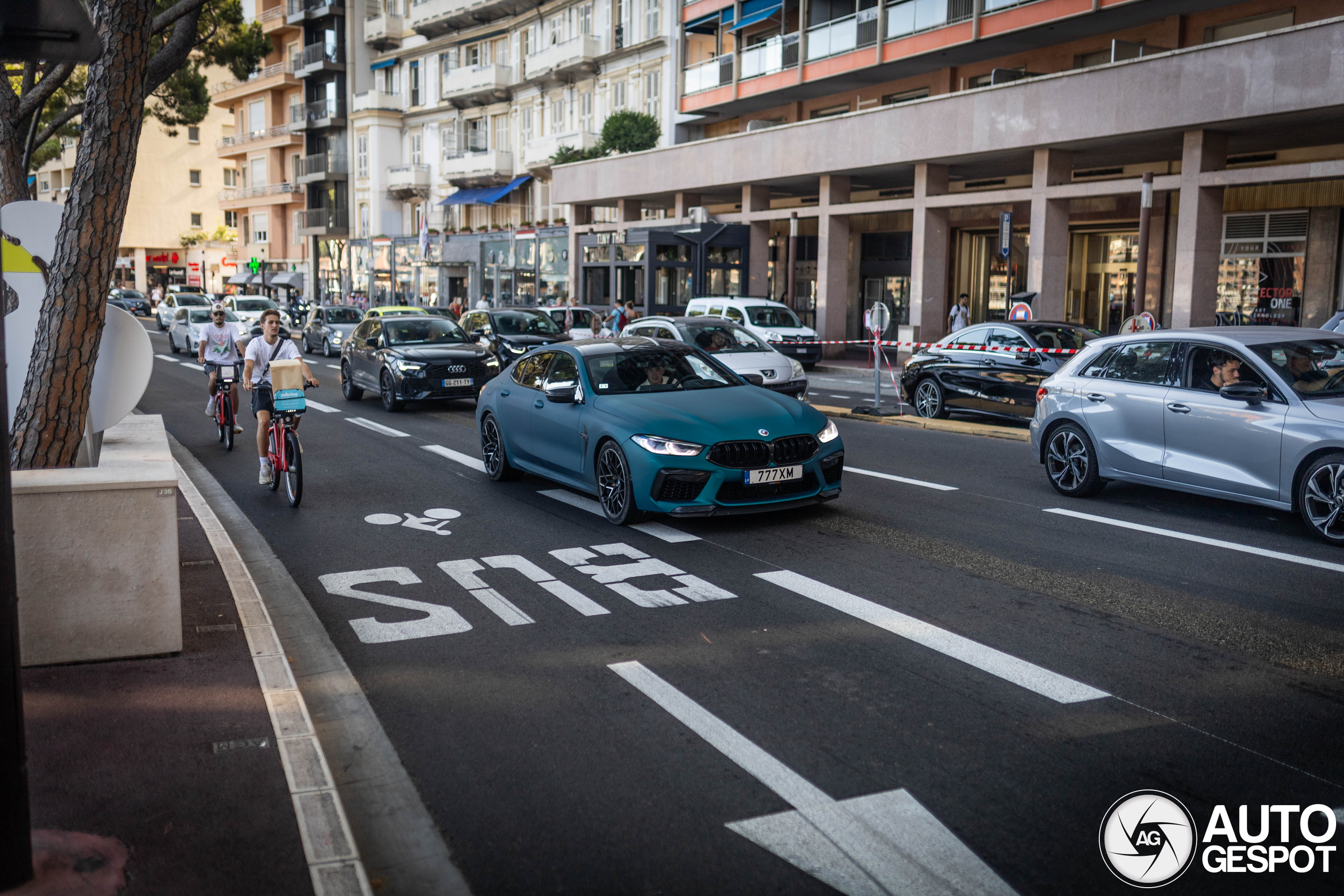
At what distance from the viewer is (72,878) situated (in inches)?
140

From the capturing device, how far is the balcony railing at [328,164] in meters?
66.0

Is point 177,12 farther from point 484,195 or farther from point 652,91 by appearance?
point 484,195

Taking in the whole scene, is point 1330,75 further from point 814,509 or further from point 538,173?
point 538,173

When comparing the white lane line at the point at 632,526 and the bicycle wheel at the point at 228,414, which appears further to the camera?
the bicycle wheel at the point at 228,414

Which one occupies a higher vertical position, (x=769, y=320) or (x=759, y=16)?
(x=759, y=16)

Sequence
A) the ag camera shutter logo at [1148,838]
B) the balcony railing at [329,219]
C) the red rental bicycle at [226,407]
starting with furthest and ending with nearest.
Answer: the balcony railing at [329,219] < the red rental bicycle at [226,407] < the ag camera shutter logo at [1148,838]

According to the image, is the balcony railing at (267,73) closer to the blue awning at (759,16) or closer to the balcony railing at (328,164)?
the balcony railing at (328,164)

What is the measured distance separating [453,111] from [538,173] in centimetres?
918

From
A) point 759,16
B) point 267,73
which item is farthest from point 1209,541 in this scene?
point 267,73

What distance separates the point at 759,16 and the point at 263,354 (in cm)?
2728

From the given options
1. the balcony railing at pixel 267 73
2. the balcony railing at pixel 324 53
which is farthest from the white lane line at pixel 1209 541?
the balcony railing at pixel 267 73

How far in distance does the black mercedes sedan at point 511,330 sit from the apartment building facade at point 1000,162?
9.43 metres

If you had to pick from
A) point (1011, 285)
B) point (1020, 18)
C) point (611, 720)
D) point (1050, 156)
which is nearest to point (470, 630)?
point (611, 720)

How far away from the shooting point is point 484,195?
52.8m
